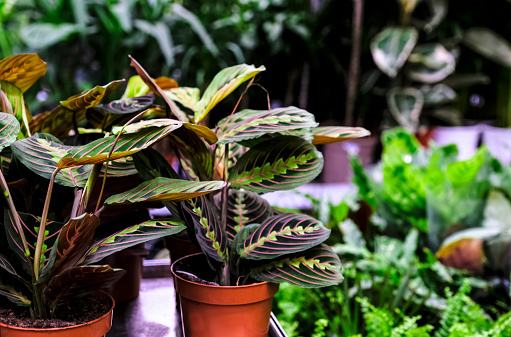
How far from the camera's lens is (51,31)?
6.54ft

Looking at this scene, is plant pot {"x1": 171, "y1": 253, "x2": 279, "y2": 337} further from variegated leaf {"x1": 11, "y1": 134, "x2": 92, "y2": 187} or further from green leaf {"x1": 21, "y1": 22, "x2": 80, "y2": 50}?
green leaf {"x1": 21, "y1": 22, "x2": 80, "y2": 50}

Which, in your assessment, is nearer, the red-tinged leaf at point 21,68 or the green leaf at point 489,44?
the red-tinged leaf at point 21,68

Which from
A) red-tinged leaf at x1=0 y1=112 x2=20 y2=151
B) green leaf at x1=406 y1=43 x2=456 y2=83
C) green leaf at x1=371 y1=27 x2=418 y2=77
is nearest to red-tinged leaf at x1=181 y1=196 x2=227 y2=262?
red-tinged leaf at x1=0 y1=112 x2=20 y2=151

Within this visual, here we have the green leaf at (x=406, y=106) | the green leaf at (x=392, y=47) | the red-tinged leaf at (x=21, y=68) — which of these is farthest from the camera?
Answer: the green leaf at (x=406, y=106)

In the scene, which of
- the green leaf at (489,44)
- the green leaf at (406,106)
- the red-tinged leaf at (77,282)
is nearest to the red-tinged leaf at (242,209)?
the red-tinged leaf at (77,282)

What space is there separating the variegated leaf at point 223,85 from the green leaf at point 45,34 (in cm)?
159

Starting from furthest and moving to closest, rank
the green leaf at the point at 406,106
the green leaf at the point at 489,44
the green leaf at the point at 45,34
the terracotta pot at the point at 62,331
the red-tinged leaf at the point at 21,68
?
the green leaf at the point at 489,44 → the green leaf at the point at 406,106 → the green leaf at the point at 45,34 → the red-tinged leaf at the point at 21,68 → the terracotta pot at the point at 62,331

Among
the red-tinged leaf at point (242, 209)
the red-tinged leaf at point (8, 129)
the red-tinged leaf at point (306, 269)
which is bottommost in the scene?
the red-tinged leaf at point (306, 269)

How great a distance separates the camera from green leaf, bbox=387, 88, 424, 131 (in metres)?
2.50

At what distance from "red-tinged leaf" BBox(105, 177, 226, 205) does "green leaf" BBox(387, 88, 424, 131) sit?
2.19 metres

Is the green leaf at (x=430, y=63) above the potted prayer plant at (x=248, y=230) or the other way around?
above

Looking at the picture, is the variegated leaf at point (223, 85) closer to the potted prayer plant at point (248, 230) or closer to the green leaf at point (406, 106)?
the potted prayer plant at point (248, 230)

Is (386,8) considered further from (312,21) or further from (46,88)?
(46,88)

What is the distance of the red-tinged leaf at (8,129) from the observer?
501 millimetres
